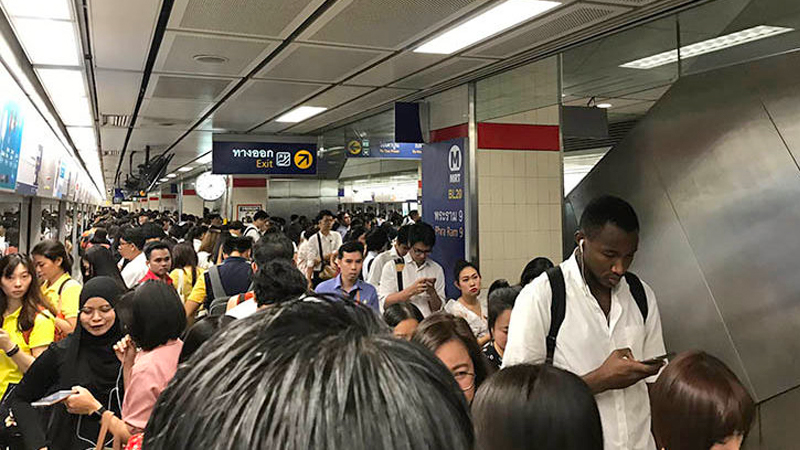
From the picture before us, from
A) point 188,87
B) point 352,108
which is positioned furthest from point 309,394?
point 352,108

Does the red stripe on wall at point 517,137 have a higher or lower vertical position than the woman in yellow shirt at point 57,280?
higher

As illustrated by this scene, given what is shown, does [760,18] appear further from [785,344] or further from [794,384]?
[794,384]

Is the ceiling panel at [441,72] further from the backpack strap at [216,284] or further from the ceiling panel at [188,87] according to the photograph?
the backpack strap at [216,284]

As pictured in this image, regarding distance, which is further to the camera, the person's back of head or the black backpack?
the black backpack

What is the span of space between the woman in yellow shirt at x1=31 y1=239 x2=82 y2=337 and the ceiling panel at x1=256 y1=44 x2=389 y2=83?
242cm

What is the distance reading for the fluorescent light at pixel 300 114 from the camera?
25.8 feet

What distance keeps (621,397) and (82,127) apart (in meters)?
10.1

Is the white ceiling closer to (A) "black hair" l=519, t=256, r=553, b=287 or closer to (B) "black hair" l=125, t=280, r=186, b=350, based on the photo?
(A) "black hair" l=519, t=256, r=553, b=287

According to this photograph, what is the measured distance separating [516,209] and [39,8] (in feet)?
15.6

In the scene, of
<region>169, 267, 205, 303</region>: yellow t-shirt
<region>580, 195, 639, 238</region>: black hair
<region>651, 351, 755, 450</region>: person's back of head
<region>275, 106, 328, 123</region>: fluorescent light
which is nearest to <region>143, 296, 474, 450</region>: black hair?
<region>651, 351, 755, 450</region>: person's back of head

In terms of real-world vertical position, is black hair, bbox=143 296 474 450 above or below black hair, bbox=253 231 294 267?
above

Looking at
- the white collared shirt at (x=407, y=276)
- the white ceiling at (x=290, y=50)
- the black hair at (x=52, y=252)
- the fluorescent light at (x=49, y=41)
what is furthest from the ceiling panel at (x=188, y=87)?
the white collared shirt at (x=407, y=276)

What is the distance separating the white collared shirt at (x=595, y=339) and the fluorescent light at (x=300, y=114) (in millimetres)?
6050

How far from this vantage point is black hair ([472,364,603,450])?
4.11ft
